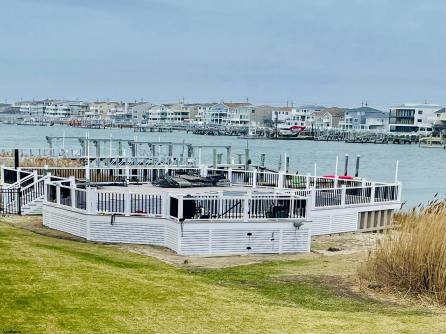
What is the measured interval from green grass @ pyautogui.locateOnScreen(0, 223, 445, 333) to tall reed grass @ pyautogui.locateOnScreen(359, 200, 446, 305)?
80cm

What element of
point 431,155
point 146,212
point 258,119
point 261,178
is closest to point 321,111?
point 258,119

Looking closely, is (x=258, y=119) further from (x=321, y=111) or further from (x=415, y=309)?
(x=415, y=309)

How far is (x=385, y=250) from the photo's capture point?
1213 centimetres

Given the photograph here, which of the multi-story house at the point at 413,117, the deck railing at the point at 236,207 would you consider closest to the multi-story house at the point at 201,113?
the multi-story house at the point at 413,117

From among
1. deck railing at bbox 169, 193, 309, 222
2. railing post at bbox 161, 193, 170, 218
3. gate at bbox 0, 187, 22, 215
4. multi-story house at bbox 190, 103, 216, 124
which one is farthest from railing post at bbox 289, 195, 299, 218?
multi-story house at bbox 190, 103, 216, 124

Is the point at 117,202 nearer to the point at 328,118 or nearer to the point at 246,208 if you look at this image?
the point at 246,208

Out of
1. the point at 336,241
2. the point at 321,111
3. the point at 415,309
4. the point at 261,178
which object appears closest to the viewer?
the point at 415,309

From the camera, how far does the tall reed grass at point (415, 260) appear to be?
1117cm

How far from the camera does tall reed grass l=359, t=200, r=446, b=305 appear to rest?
1117 cm

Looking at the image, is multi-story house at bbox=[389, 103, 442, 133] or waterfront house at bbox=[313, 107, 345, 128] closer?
multi-story house at bbox=[389, 103, 442, 133]

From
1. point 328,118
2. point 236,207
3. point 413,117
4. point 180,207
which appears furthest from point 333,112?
point 180,207

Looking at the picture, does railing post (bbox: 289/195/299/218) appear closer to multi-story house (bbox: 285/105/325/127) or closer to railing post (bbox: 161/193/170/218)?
railing post (bbox: 161/193/170/218)

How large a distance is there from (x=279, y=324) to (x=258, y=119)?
172 metres

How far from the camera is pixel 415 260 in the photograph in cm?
1144
